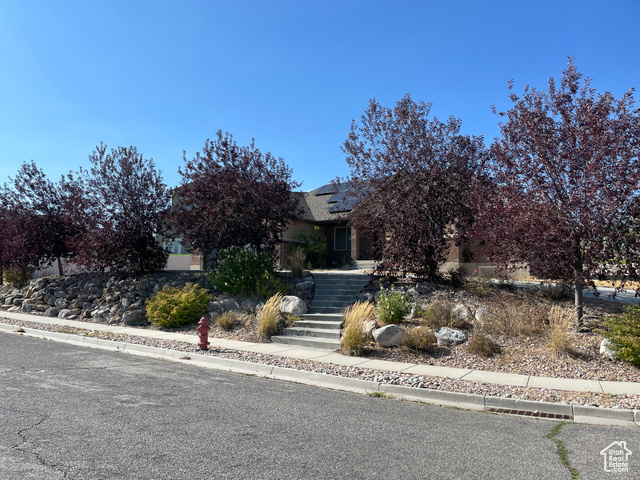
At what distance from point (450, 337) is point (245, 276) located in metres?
6.68

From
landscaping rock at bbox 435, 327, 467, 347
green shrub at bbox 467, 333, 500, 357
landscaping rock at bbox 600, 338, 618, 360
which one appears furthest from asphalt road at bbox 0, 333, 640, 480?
landscaping rock at bbox 435, 327, 467, 347

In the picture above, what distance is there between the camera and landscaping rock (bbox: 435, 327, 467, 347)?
10.1 m

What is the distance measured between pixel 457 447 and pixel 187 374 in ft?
17.2

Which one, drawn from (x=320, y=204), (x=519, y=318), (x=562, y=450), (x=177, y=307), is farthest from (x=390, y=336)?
(x=320, y=204)

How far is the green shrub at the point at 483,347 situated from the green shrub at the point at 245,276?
21.1 ft

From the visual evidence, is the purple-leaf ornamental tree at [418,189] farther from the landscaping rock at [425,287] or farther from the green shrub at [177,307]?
the green shrub at [177,307]

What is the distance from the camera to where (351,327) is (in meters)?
10.3

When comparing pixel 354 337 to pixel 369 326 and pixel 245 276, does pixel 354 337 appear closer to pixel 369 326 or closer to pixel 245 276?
pixel 369 326

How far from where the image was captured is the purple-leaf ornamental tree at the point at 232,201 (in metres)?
15.0

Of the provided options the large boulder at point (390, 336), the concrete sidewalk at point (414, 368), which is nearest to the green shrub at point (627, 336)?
the concrete sidewalk at point (414, 368)

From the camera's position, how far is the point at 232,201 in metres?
14.7

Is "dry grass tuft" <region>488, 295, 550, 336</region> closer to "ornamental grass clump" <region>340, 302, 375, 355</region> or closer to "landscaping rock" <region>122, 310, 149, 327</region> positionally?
"ornamental grass clump" <region>340, 302, 375, 355</region>

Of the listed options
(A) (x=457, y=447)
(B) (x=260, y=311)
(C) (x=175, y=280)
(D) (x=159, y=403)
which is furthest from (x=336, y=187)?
(A) (x=457, y=447)

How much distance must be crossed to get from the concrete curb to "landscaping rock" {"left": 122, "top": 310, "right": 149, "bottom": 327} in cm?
338
